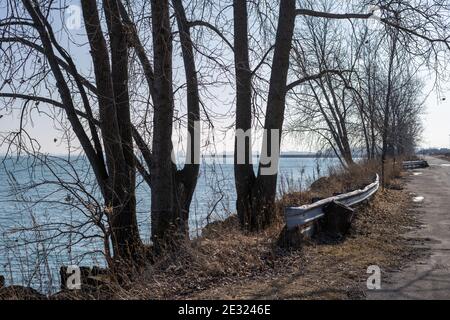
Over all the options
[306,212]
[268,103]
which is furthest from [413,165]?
[306,212]

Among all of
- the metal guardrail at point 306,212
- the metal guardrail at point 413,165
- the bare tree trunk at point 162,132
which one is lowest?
the metal guardrail at point 413,165

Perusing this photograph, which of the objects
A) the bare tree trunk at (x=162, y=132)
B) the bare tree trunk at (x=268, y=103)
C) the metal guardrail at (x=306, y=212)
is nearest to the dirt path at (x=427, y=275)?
the metal guardrail at (x=306, y=212)

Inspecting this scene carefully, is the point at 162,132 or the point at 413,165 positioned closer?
the point at 162,132

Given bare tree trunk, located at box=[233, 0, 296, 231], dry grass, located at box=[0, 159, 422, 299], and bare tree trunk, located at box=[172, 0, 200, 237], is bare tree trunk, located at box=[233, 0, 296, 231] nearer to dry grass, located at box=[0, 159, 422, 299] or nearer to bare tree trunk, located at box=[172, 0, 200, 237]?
bare tree trunk, located at box=[172, 0, 200, 237]

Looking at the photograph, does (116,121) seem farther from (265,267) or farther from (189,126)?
(265,267)

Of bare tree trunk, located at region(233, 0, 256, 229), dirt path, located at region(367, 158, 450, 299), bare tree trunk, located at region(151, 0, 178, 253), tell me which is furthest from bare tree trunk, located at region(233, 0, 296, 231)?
dirt path, located at region(367, 158, 450, 299)

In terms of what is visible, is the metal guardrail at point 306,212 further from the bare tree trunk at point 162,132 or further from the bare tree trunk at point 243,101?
the bare tree trunk at point 243,101

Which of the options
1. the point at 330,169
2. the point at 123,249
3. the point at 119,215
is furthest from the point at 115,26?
the point at 330,169

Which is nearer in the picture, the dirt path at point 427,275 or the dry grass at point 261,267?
the dirt path at point 427,275

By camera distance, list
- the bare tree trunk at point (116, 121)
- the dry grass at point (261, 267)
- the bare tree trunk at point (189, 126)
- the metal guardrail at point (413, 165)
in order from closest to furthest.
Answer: the dry grass at point (261, 267), the bare tree trunk at point (116, 121), the bare tree trunk at point (189, 126), the metal guardrail at point (413, 165)

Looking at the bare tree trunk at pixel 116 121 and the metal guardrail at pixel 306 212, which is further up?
the bare tree trunk at pixel 116 121

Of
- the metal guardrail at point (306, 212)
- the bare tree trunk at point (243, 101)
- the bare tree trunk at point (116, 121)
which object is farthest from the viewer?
the bare tree trunk at point (243, 101)

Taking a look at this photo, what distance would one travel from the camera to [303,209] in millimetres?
8242
